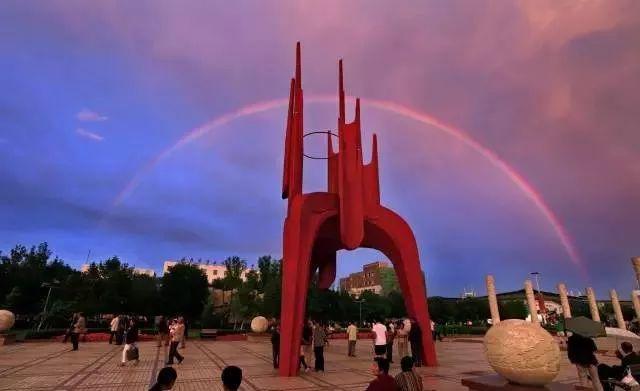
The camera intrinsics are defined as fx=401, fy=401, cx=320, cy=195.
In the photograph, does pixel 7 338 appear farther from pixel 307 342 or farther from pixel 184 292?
pixel 184 292

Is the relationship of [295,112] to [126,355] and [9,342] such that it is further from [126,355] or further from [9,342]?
[9,342]

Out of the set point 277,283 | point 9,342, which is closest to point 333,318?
point 277,283

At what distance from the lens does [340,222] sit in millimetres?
14641

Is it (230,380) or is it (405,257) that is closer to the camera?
(230,380)

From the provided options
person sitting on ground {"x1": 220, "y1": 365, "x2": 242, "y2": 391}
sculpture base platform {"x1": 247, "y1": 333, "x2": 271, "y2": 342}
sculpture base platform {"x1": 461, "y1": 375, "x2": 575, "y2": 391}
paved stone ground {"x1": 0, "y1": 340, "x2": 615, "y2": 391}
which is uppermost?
sculpture base platform {"x1": 247, "y1": 333, "x2": 271, "y2": 342}

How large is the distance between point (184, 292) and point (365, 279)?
84725 millimetres

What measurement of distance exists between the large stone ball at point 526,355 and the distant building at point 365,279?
11375 cm

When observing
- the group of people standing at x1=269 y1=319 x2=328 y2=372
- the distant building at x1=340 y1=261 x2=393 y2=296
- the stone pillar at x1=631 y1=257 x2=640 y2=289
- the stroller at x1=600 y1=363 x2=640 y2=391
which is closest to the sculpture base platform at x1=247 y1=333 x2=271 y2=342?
the group of people standing at x1=269 y1=319 x2=328 y2=372

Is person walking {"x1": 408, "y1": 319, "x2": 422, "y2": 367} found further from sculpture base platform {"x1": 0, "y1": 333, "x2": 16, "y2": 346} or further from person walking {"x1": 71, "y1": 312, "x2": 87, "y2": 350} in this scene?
sculpture base platform {"x1": 0, "y1": 333, "x2": 16, "y2": 346}

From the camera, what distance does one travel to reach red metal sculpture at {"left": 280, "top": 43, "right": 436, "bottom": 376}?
12969mm

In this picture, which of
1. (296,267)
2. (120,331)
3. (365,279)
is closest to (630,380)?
(296,267)

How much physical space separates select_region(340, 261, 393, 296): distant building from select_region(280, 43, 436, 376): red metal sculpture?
10495cm

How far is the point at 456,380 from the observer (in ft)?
36.5

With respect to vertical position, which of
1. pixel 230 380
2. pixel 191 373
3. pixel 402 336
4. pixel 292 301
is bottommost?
pixel 191 373
